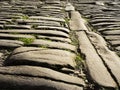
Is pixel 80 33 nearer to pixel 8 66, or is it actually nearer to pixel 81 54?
pixel 81 54

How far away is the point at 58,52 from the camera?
2.99 m

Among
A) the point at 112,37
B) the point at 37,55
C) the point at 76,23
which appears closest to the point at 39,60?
the point at 37,55

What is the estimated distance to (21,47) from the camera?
123 inches

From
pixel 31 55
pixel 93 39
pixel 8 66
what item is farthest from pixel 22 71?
pixel 93 39

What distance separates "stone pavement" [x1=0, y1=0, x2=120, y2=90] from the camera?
2.30 metres

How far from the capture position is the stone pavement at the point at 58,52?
90.5 inches

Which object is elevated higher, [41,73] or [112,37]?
[41,73]

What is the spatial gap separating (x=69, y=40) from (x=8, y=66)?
124 centimetres

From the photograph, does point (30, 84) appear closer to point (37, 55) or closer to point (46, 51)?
point (37, 55)

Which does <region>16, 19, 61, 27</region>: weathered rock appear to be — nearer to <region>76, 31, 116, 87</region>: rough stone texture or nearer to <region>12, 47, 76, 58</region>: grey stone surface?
<region>76, 31, 116, 87</region>: rough stone texture

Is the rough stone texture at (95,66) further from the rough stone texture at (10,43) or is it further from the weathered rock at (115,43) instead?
the rough stone texture at (10,43)

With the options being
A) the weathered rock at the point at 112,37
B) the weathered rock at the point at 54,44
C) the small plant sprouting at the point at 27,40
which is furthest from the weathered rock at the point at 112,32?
the small plant sprouting at the point at 27,40

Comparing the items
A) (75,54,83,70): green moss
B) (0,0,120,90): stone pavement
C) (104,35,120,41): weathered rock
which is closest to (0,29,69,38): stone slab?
(0,0,120,90): stone pavement

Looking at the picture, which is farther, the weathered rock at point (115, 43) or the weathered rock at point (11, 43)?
the weathered rock at point (115, 43)
